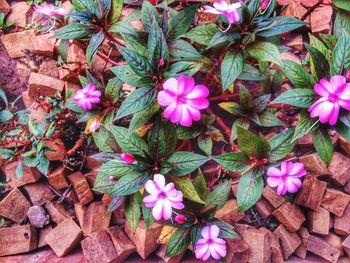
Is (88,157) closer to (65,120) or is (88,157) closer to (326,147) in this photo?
(65,120)

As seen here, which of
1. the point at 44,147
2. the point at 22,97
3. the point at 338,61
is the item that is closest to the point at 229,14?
the point at 338,61

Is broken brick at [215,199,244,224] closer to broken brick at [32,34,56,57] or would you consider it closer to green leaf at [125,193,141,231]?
green leaf at [125,193,141,231]

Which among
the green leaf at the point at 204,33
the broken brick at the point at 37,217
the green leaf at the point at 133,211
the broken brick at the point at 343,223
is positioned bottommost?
the broken brick at the point at 37,217

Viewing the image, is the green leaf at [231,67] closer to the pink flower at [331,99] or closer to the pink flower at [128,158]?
the pink flower at [331,99]

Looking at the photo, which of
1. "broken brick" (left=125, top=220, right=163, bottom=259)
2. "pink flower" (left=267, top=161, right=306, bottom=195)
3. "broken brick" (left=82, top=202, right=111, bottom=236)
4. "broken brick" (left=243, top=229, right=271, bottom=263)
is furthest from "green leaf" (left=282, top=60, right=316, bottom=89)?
"broken brick" (left=82, top=202, right=111, bottom=236)

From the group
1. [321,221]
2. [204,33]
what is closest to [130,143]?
[204,33]

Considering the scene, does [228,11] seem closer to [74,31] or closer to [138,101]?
[138,101]

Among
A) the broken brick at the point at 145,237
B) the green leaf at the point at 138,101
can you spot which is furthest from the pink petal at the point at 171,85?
the broken brick at the point at 145,237
